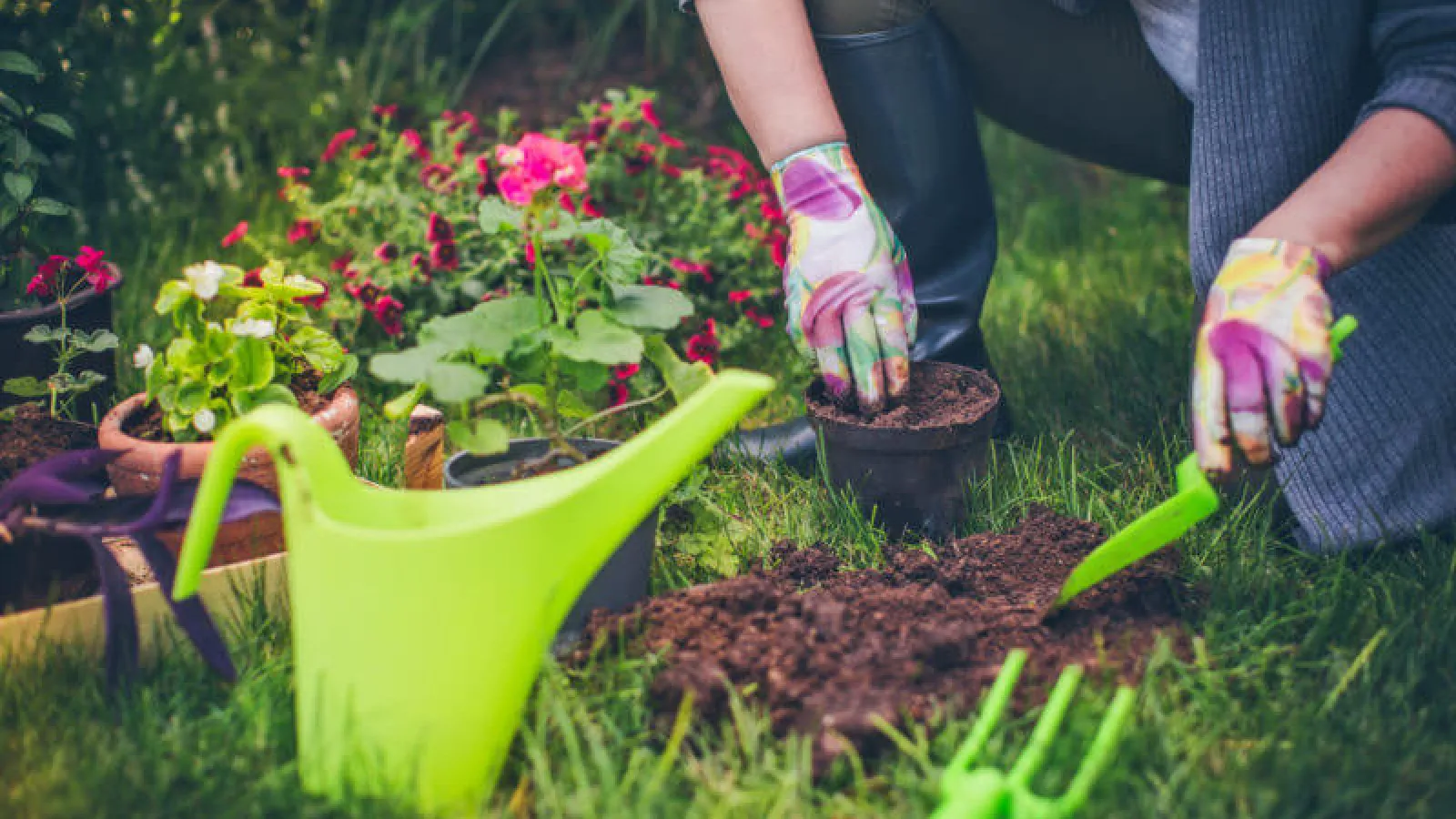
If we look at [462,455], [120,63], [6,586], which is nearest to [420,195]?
[120,63]

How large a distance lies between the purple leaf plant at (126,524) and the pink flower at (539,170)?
48 cm

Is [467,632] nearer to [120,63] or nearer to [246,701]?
[246,701]

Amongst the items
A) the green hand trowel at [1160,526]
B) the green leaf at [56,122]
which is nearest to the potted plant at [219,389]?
the green leaf at [56,122]

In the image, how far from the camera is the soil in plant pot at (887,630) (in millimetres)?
1142

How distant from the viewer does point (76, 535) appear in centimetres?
123

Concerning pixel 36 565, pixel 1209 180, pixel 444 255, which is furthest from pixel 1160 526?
pixel 444 255

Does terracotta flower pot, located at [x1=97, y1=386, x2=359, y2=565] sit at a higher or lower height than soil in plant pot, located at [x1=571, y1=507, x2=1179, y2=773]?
higher

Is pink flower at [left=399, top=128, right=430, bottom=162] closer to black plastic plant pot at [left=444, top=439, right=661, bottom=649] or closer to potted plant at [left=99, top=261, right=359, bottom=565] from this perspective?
potted plant at [left=99, top=261, right=359, bottom=565]

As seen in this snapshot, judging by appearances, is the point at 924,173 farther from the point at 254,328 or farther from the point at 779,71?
the point at 254,328

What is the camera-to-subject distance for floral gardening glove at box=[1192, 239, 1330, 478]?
3.93ft

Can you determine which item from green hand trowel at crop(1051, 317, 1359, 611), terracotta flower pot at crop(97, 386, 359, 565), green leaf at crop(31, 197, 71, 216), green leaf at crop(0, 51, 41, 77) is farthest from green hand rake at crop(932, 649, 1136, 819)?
green leaf at crop(0, 51, 41, 77)

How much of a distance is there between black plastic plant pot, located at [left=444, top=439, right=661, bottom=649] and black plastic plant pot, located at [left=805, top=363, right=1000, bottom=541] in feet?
0.85

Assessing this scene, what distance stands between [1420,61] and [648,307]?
910 millimetres

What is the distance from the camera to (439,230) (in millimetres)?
1999
